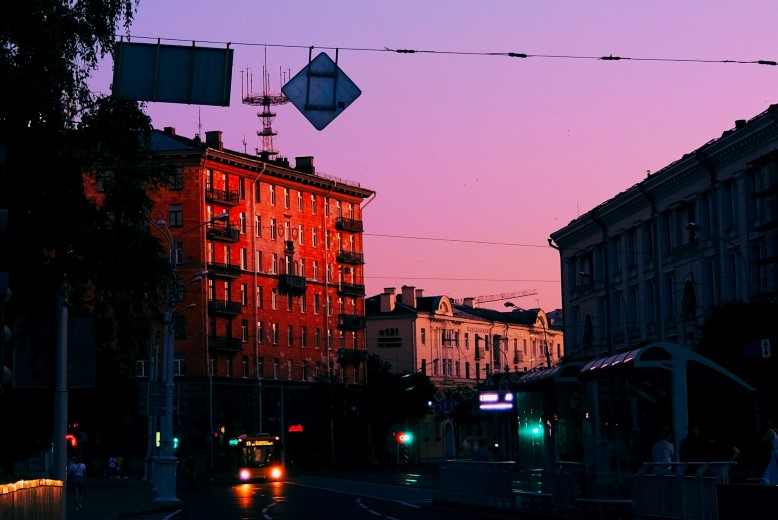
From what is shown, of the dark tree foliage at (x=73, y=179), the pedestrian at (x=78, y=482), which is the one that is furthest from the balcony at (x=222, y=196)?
the dark tree foliage at (x=73, y=179)

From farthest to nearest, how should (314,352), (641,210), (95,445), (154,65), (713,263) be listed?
(314,352) < (95,445) < (641,210) < (713,263) < (154,65)

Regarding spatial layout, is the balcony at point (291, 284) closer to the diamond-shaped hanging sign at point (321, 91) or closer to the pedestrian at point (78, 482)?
the pedestrian at point (78, 482)

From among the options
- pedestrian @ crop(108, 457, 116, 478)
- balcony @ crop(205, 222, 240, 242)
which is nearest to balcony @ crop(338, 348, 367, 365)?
balcony @ crop(205, 222, 240, 242)

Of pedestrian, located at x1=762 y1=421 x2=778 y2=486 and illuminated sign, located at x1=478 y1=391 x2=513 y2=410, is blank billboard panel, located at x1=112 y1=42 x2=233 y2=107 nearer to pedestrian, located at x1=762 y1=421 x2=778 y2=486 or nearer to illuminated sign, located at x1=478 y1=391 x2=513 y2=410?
pedestrian, located at x1=762 y1=421 x2=778 y2=486

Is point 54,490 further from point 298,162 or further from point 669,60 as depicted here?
point 298,162

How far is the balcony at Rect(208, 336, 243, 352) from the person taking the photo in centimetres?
11000

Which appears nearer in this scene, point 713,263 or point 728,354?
point 728,354

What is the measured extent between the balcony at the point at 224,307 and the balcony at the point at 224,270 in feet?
6.34

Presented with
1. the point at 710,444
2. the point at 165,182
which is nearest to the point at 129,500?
the point at 165,182

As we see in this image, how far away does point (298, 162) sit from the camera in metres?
127

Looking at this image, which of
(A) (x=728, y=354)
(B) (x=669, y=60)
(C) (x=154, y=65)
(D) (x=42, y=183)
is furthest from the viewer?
(A) (x=728, y=354)

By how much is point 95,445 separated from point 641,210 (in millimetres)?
45868

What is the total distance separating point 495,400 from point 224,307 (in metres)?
70.3

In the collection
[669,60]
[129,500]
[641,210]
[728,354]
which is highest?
[641,210]
